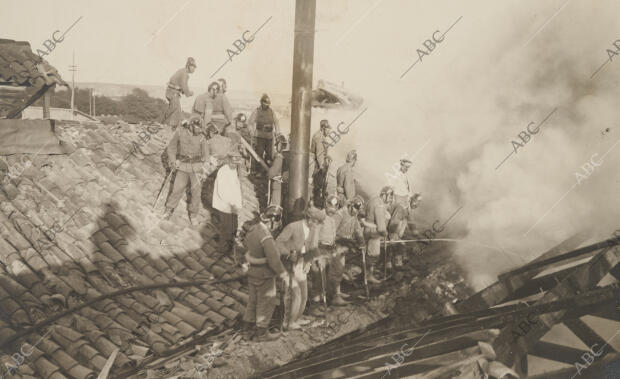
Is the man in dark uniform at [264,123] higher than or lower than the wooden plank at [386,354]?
higher

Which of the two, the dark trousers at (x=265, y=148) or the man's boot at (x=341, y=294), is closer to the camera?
the man's boot at (x=341, y=294)

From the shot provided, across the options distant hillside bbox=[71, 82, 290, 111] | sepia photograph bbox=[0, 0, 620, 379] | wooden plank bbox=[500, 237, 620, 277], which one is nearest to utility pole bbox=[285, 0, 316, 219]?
sepia photograph bbox=[0, 0, 620, 379]

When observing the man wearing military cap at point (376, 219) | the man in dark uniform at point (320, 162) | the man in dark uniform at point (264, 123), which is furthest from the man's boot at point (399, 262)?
the man in dark uniform at point (264, 123)

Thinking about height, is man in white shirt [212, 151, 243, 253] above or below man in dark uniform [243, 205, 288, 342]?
above

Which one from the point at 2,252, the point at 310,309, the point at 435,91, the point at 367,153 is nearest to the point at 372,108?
the point at 367,153

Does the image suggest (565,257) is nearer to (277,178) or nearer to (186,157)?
(277,178)

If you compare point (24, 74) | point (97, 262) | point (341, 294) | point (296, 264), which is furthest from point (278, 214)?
point (24, 74)

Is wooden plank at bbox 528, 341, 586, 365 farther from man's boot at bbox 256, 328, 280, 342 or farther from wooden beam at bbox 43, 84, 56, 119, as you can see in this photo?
wooden beam at bbox 43, 84, 56, 119

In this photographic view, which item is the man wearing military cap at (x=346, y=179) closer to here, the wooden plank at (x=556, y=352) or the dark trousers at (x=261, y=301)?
the dark trousers at (x=261, y=301)
